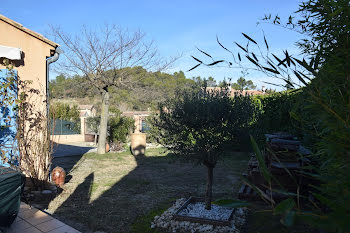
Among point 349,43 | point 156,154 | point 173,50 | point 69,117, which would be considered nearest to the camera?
point 349,43

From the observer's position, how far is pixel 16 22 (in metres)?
5.84

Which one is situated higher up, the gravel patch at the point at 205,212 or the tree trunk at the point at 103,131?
the tree trunk at the point at 103,131

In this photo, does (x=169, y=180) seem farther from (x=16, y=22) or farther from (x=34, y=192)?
(x=16, y=22)

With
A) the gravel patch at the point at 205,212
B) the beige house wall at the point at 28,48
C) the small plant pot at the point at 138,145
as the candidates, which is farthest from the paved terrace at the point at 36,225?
the small plant pot at the point at 138,145

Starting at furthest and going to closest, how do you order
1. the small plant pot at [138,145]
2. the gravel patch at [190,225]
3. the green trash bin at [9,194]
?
1. the small plant pot at [138,145]
2. the gravel patch at [190,225]
3. the green trash bin at [9,194]

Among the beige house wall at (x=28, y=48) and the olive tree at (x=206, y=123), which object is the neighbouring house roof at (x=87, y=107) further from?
the olive tree at (x=206, y=123)

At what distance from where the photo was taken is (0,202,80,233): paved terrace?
3811mm

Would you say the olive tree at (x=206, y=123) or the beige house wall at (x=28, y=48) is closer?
the olive tree at (x=206, y=123)

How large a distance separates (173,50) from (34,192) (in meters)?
9.86

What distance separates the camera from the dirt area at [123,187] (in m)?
5.11

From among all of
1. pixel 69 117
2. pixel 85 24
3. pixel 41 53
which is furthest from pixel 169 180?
pixel 69 117

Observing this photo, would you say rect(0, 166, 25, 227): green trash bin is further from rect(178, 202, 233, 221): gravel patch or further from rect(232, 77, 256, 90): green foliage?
rect(232, 77, 256, 90): green foliage

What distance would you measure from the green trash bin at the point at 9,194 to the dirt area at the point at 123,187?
4.24 ft

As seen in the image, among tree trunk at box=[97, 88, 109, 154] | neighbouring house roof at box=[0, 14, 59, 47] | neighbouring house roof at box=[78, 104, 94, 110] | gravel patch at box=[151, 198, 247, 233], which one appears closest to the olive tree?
gravel patch at box=[151, 198, 247, 233]
